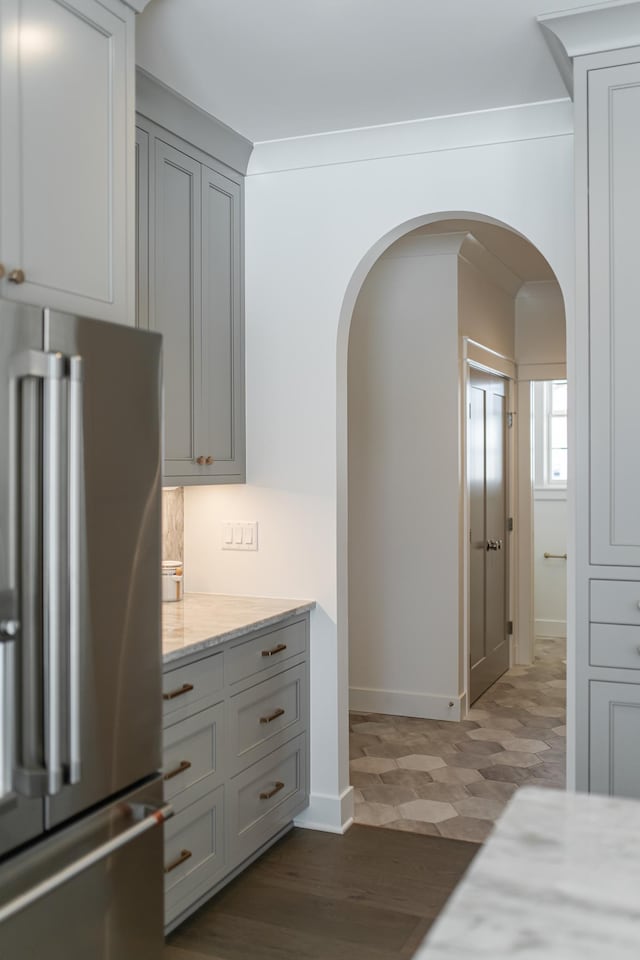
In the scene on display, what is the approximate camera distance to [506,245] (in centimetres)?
528

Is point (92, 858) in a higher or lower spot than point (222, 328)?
lower

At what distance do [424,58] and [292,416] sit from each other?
1.38m

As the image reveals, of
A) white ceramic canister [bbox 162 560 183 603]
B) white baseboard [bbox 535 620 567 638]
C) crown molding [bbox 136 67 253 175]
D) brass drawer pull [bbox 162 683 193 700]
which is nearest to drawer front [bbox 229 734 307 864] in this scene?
brass drawer pull [bbox 162 683 193 700]

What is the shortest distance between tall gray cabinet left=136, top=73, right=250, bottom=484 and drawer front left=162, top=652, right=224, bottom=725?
69 centimetres

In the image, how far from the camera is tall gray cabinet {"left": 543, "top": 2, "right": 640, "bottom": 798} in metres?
2.64

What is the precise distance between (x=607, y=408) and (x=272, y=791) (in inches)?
69.0

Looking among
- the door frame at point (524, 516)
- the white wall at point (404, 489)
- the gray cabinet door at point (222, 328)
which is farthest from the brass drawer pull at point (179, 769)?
the door frame at point (524, 516)

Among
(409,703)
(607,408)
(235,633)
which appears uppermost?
(607,408)

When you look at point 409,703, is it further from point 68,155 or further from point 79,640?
point 68,155

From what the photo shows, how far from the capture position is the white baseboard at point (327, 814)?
3.50m

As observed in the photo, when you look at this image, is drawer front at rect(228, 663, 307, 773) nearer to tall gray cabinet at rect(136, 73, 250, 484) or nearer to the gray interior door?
tall gray cabinet at rect(136, 73, 250, 484)

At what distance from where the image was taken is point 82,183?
2.25 m

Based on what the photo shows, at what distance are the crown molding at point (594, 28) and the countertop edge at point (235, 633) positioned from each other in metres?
2.03

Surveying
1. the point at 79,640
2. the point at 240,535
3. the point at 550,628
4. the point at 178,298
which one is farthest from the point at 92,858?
the point at 550,628
